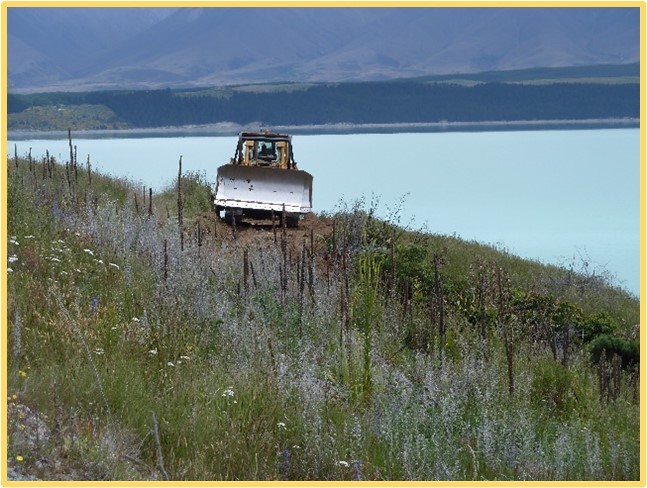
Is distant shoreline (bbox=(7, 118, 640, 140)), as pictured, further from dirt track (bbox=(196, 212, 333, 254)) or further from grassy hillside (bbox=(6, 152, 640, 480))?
grassy hillside (bbox=(6, 152, 640, 480))

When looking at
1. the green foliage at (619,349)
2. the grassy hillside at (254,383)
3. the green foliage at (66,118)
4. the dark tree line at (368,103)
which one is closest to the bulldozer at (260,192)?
the grassy hillside at (254,383)

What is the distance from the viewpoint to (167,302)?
9094mm

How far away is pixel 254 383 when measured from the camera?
24.3ft

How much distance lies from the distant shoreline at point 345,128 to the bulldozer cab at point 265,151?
74.1 m

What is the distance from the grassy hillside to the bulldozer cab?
11448 millimetres

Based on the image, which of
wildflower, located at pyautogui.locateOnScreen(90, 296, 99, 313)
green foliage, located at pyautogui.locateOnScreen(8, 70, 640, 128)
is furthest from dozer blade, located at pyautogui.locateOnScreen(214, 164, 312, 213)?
green foliage, located at pyautogui.locateOnScreen(8, 70, 640, 128)

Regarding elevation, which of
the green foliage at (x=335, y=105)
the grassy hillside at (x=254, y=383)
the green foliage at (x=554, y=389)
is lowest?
the green foliage at (x=554, y=389)

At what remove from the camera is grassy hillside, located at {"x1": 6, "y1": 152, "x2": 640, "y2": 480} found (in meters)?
6.57

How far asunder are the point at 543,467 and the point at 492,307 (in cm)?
639

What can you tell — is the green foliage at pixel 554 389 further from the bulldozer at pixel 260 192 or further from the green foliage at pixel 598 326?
the bulldozer at pixel 260 192

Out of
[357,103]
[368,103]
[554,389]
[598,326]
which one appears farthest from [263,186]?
[368,103]

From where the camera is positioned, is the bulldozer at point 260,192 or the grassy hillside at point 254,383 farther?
the bulldozer at point 260,192

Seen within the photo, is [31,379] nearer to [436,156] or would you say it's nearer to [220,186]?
[220,186]

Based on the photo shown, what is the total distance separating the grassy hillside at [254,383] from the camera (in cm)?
657
